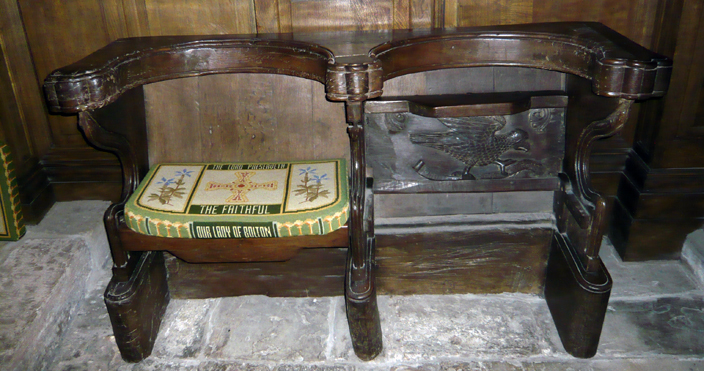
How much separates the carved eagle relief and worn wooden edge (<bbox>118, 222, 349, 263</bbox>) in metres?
0.49

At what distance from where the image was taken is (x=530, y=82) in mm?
1885

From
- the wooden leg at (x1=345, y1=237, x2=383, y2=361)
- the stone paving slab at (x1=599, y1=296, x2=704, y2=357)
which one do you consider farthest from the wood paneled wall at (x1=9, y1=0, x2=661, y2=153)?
the stone paving slab at (x1=599, y1=296, x2=704, y2=357)

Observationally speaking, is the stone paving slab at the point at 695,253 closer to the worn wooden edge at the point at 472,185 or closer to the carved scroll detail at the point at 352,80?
the worn wooden edge at the point at 472,185

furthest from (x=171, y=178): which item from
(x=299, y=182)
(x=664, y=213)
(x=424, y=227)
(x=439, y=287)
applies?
(x=664, y=213)

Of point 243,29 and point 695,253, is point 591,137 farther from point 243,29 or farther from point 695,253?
point 243,29

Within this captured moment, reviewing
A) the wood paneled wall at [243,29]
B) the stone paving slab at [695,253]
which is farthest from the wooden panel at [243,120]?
the stone paving slab at [695,253]

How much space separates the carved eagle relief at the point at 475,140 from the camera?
1868 millimetres

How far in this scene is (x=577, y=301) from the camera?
1.71m

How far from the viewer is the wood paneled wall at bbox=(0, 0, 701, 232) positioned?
1867 millimetres

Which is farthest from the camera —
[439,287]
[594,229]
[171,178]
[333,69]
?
[439,287]

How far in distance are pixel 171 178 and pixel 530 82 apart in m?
1.23

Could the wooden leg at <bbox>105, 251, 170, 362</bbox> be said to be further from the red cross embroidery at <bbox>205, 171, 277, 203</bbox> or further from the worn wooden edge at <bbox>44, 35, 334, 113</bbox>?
the worn wooden edge at <bbox>44, 35, 334, 113</bbox>

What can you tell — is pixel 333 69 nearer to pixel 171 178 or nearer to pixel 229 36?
pixel 229 36

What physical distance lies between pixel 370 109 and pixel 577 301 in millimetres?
888
